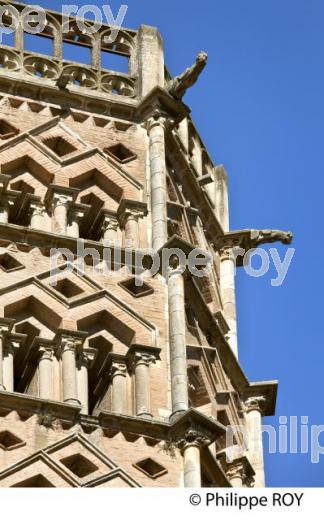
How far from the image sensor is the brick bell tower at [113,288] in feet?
98.7

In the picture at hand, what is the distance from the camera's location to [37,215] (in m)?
33.1

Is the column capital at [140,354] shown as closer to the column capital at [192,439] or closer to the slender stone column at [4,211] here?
the column capital at [192,439]

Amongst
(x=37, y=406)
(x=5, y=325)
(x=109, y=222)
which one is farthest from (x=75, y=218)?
(x=37, y=406)

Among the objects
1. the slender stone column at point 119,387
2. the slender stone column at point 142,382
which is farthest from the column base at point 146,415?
the slender stone column at point 119,387

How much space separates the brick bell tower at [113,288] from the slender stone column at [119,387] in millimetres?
14

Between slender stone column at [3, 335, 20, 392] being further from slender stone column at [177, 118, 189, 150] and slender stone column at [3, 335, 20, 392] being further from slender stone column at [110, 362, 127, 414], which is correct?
slender stone column at [177, 118, 189, 150]

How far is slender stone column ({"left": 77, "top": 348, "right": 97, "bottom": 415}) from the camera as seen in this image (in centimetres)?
3058

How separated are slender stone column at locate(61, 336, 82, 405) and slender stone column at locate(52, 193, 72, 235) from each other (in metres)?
1.86

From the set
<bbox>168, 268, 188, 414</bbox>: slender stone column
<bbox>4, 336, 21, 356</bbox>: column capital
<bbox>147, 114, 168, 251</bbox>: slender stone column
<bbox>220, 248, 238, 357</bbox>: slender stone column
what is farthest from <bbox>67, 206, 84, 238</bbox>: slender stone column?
<bbox>220, 248, 238, 357</bbox>: slender stone column

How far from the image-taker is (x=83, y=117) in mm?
34938

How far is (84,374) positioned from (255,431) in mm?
3231

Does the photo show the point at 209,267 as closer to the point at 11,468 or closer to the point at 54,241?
the point at 54,241

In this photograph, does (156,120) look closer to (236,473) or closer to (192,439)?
(236,473)
